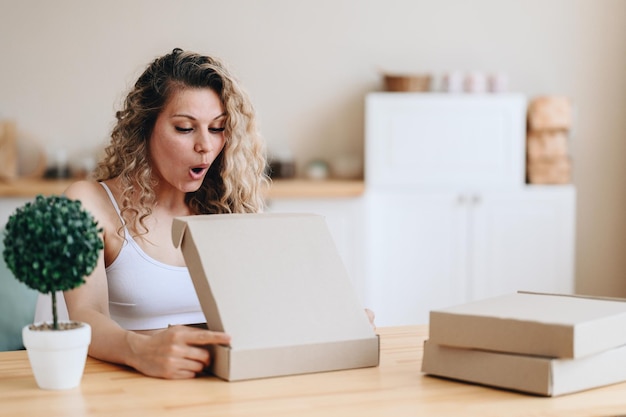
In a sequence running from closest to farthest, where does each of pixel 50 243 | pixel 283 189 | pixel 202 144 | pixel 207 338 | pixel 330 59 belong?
pixel 50 243 < pixel 207 338 < pixel 202 144 < pixel 283 189 < pixel 330 59

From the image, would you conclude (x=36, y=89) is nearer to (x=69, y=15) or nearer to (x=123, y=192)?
(x=69, y=15)

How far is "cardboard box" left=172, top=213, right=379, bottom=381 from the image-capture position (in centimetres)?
142

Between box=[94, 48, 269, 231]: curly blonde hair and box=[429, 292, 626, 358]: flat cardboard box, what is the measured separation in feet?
2.75

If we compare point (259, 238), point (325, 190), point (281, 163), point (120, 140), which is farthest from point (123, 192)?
point (281, 163)

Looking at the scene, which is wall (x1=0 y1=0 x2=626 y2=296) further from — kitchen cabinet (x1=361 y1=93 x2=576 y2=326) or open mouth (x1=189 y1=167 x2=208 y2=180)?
open mouth (x1=189 y1=167 x2=208 y2=180)

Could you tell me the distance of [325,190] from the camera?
4.34 m

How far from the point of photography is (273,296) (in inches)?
58.1

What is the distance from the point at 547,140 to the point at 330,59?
1260mm

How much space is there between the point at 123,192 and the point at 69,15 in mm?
3019

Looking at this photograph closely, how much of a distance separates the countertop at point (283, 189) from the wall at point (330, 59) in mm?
487

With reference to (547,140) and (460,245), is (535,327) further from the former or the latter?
(547,140)

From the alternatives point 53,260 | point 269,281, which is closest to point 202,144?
point 269,281

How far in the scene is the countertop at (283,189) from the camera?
419 centimetres

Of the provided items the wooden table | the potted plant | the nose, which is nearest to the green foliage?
the potted plant
